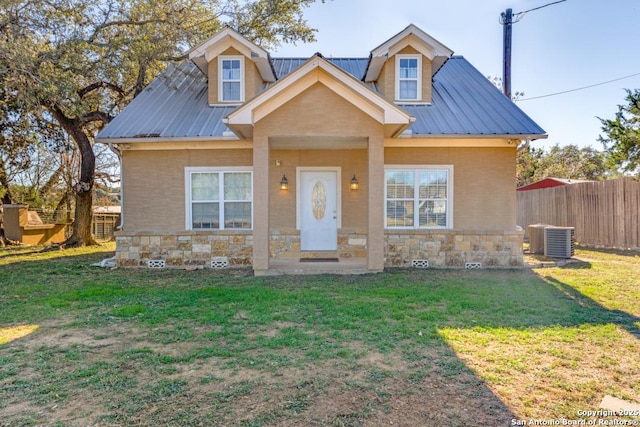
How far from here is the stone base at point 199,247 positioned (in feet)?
31.0

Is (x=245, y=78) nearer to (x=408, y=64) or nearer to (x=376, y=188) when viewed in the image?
(x=408, y=64)

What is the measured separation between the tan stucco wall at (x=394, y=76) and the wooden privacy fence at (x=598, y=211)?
22.4ft

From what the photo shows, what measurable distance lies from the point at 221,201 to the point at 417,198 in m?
4.98

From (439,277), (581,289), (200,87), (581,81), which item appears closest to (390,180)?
(439,277)

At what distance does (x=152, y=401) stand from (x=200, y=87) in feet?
33.9

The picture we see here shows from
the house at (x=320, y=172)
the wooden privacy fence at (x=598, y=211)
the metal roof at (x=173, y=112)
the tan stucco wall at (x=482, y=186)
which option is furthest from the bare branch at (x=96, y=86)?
the wooden privacy fence at (x=598, y=211)

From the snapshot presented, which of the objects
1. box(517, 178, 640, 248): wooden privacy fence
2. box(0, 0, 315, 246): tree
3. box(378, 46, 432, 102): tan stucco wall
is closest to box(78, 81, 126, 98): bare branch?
box(0, 0, 315, 246): tree

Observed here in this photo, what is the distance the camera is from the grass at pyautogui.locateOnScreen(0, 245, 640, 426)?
294cm

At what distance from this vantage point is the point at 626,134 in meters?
10.4

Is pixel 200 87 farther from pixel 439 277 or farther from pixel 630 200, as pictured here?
pixel 630 200

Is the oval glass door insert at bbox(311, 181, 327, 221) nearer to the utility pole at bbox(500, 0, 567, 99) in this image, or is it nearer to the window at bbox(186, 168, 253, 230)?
the window at bbox(186, 168, 253, 230)

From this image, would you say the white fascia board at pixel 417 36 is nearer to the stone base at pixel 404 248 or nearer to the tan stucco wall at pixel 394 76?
the tan stucco wall at pixel 394 76

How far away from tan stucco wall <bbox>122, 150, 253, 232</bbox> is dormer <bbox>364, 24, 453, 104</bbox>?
435 centimetres

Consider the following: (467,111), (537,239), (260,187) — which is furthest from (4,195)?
(537,239)
